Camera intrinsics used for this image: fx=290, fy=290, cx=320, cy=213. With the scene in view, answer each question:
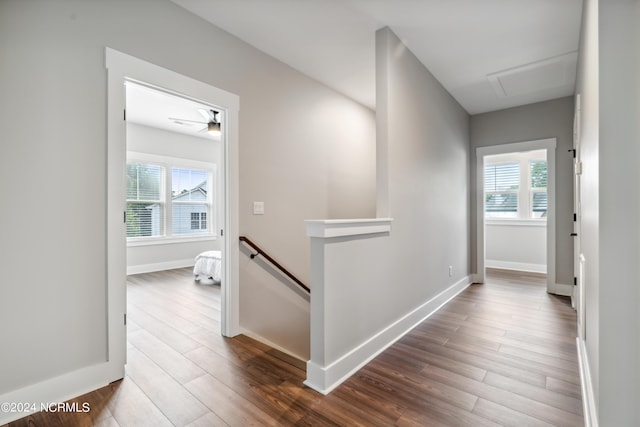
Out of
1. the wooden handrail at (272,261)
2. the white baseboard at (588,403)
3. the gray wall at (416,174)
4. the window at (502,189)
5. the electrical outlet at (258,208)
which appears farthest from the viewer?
the window at (502,189)

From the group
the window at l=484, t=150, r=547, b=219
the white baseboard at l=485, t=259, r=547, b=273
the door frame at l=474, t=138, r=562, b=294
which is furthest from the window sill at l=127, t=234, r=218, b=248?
the white baseboard at l=485, t=259, r=547, b=273

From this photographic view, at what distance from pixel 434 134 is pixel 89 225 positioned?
3511 mm

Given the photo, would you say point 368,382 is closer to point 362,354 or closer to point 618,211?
point 362,354

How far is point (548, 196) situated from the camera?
4242 millimetres

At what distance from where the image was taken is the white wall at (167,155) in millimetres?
5512

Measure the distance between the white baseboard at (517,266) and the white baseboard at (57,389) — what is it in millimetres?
6502

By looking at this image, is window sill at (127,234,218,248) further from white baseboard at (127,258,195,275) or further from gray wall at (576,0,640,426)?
gray wall at (576,0,640,426)

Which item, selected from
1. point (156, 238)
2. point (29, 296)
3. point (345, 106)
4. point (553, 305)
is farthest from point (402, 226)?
point (156, 238)

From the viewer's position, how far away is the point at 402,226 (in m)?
2.81

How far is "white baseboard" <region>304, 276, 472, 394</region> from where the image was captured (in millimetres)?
1887

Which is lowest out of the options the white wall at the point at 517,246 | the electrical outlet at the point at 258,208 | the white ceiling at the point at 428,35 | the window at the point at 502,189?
the white wall at the point at 517,246

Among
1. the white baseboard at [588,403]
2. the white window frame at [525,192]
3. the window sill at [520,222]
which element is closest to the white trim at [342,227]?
the white baseboard at [588,403]

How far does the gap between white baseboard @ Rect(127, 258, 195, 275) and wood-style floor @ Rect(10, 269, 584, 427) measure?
9.27ft

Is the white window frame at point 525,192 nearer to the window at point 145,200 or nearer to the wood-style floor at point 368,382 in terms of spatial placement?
the wood-style floor at point 368,382
